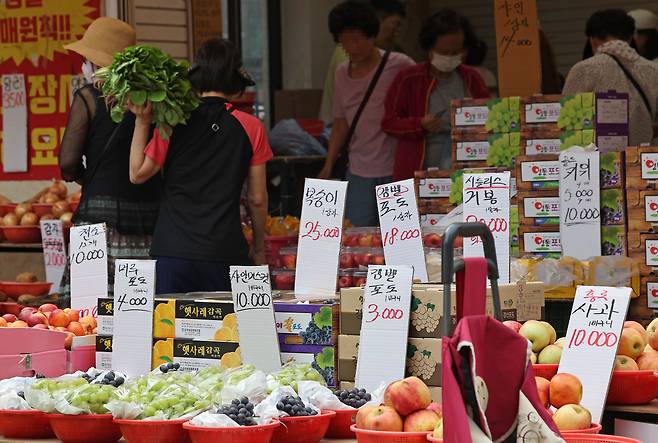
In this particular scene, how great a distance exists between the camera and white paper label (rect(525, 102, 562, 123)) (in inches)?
274

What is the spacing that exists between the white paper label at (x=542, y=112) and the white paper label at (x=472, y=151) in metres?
0.31

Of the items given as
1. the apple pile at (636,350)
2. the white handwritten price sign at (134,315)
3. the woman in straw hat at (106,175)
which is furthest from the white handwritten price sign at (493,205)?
the woman in straw hat at (106,175)

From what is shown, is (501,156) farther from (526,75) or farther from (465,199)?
(465,199)

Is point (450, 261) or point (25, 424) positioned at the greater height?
point (450, 261)

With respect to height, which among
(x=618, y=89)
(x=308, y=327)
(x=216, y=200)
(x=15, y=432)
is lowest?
(x=15, y=432)

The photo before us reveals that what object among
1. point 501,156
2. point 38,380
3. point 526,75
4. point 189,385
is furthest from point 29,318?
point 526,75

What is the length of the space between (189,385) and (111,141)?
2813 mm

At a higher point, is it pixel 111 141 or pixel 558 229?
pixel 111 141

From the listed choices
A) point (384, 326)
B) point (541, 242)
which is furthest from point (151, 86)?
point (384, 326)

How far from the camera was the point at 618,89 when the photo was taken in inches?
292

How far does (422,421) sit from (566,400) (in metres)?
0.47

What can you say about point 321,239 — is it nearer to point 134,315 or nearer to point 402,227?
point 402,227

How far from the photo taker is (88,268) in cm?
526

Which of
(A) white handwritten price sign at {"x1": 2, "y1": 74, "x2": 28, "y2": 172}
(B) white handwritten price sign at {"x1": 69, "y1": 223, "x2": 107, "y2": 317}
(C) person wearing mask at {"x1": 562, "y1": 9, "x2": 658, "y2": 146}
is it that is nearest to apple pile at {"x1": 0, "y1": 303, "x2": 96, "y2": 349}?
(B) white handwritten price sign at {"x1": 69, "y1": 223, "x2": 107, "y2": 317}
